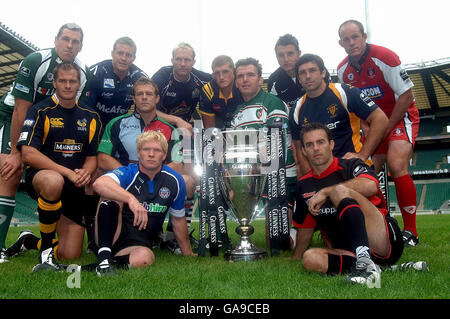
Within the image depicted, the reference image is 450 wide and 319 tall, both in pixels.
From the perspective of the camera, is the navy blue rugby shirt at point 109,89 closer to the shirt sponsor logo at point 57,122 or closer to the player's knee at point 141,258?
the shirt sponsor logo at point 57,122

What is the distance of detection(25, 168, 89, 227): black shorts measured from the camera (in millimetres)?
3588

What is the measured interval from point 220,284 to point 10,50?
17798 millimetres

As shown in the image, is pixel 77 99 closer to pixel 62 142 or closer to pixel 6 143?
pixel 62 142

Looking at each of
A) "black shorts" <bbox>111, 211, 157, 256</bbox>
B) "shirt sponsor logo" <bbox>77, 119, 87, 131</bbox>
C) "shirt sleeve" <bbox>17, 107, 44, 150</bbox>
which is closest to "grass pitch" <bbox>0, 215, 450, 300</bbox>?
"black shorts" <bbox>111, 211, 157, 256</bbox>

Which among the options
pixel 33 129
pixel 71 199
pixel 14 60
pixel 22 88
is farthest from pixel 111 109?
pixel 14 60

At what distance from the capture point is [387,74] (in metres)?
4.38

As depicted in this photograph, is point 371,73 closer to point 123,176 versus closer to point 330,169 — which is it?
point 330,169

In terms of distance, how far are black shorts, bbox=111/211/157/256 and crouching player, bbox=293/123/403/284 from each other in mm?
1295

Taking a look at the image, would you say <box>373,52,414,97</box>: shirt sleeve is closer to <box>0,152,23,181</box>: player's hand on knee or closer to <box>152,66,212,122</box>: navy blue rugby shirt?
<box>152,66,212,122</box>: navy blue rugby shirt

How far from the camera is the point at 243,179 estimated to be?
331 centimetres

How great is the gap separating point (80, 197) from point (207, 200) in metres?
1.31

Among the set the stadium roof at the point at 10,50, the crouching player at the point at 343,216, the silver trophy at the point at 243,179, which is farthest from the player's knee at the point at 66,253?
the stadium roof at the point at 10,50

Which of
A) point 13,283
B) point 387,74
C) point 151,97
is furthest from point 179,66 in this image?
point 13,283

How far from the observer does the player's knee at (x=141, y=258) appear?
112 inches
